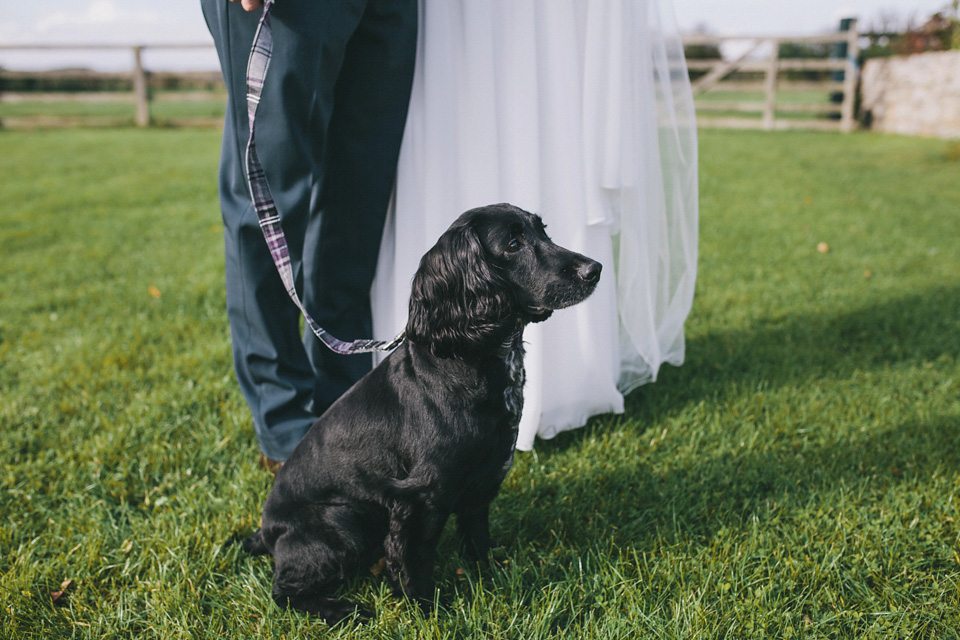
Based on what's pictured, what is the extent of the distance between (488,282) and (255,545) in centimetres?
117

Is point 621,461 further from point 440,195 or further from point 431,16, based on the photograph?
point 431,16

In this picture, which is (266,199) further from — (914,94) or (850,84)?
(850,84)

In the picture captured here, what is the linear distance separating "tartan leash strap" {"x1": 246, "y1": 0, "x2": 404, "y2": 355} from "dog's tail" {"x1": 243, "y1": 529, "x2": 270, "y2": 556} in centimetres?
66

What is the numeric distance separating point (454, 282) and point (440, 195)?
724 millimetres

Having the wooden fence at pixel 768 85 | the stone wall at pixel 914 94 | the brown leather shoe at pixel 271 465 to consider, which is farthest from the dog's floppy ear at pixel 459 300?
the wooden fence at pixel 768 85

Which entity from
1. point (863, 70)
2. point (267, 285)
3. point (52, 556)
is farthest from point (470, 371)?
point (863, 70)

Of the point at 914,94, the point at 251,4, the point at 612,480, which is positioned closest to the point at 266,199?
the point at 251,4

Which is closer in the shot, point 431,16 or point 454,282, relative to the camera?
point 454,282

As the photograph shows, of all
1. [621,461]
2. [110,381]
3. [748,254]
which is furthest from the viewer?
[748,254]

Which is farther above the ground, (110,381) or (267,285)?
(267,285)

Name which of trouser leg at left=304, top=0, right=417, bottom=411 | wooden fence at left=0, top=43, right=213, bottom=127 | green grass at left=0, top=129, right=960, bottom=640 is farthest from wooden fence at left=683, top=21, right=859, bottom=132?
trouser leg at left=304, top=0, right=417, bottom=411

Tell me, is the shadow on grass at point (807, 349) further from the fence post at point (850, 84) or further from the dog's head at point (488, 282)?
the fence post at point (850, 84)

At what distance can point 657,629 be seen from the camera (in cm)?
173

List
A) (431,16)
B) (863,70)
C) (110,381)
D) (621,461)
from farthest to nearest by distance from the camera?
(863,70)
(110,381)
(621,461)
(431,16)
